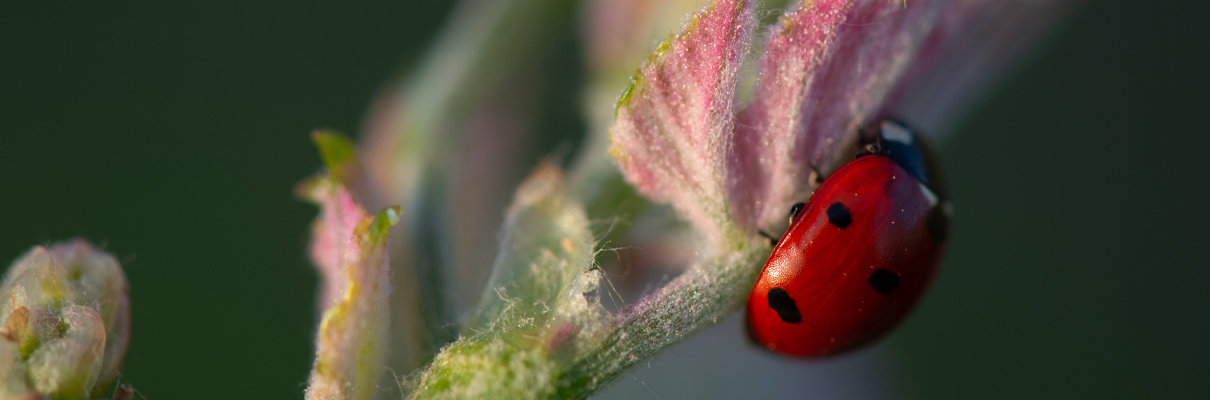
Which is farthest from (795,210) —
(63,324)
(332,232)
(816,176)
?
(63,324)

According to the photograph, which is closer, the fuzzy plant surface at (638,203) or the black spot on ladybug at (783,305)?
the fuzzy plant surface at (638,203)

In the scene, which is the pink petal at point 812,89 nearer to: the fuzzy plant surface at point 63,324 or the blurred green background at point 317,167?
the fuzzy plant surface at point 63,324

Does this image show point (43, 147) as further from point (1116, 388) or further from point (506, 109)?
point (1116, 388)

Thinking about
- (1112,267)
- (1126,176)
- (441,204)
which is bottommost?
(441,204)

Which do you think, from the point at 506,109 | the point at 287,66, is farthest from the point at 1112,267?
the point at 287,66

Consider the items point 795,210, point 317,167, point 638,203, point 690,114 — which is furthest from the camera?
point 317,167

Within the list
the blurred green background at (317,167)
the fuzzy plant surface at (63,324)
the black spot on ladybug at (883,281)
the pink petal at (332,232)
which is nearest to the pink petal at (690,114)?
the black spot on ladybug at (883,281)

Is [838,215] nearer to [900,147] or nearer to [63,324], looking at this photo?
[900,147]
